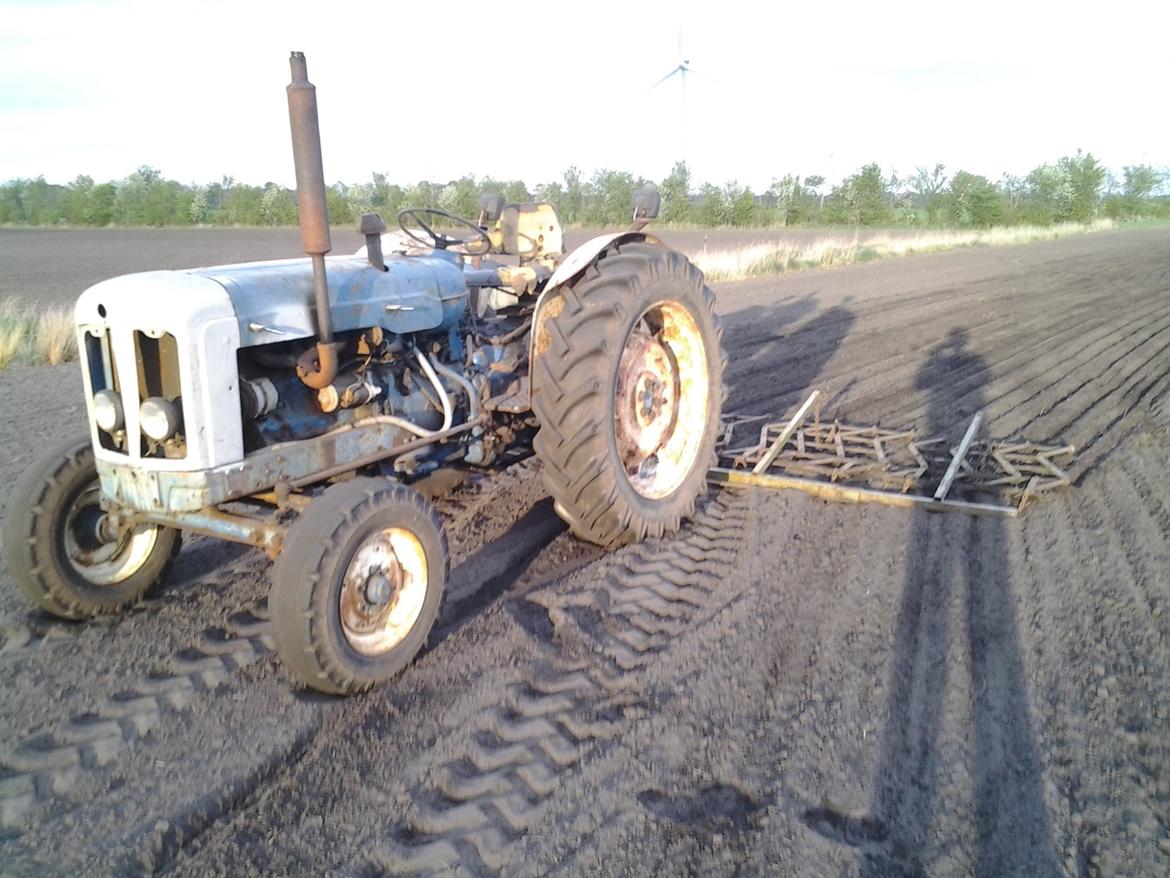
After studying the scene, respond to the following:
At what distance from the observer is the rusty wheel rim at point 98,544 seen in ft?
11.2

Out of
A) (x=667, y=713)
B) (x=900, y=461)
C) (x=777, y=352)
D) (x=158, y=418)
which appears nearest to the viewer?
(x=667, y=713)

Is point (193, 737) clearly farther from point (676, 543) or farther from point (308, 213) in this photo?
point (676, 543)

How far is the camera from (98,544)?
3.49 metres

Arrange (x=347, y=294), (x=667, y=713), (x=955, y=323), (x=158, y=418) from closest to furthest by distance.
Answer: (x=667, y=713) → (x=158, y=418) → (x=347, y=294) → (x=955, y=323)

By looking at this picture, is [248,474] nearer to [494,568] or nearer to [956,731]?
[494,568]

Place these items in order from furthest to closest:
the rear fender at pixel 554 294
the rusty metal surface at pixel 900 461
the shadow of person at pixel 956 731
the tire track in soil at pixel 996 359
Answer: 1. the tire track in soil at pixel 996 359
2. the rusty metal surface at pixel 900 461
3. the rear fender at pixel 554 294
4. the shadow of person at pixel 956 731

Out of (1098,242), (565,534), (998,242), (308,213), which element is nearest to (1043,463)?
(565,534)

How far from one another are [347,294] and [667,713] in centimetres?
198

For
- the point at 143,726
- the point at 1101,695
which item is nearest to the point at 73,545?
the point at 143,726

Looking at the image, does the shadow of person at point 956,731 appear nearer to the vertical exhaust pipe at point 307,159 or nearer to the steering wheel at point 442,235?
the vertical exhaust pipe at point 307,159

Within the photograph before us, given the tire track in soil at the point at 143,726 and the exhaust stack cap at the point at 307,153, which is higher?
the exhaust stack cap at the point at 307,153

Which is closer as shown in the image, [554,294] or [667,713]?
[667,713]

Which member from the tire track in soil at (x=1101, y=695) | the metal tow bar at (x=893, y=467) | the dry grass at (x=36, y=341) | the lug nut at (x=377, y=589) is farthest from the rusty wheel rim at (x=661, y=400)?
the dry grass at (x=36, y=341)

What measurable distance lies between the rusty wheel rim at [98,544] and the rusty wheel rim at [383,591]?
1.10m
